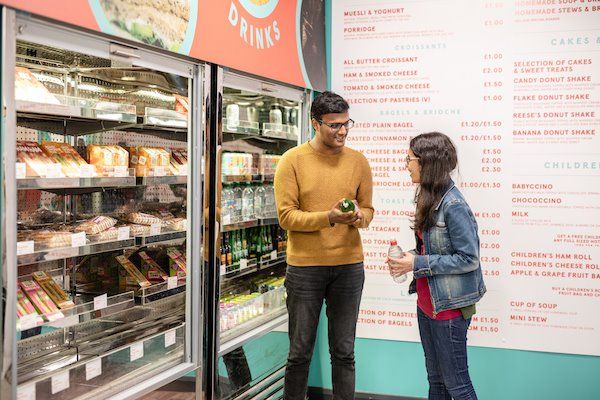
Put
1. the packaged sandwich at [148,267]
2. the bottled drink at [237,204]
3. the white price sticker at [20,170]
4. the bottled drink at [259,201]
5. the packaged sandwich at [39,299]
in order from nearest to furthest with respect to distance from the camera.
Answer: the white price sticker at [20,170] < the packaged sandwich at [39,299] < the packaged sandwich at [148,267] < the bottled drink at [237,204] < the bottled drink at [259,201]

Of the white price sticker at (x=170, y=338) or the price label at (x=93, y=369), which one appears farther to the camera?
the white price sticker at (x=170, y=338)

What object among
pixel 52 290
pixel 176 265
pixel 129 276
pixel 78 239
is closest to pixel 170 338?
pixel 129 276

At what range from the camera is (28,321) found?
7.66 feet

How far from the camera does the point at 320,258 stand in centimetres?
336

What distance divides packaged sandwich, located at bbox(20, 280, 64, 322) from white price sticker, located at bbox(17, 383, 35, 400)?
29 centimetres

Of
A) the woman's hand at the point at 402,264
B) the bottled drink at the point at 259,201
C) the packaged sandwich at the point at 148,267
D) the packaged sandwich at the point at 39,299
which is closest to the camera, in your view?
the packaged sandwich at the point at 39,299

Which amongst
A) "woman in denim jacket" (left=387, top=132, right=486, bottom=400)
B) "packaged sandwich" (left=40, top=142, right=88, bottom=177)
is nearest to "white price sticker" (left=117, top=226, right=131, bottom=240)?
"packaged sandwich" (left=40, top=142, right=88, bottom=177)

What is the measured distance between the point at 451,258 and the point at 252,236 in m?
1.74

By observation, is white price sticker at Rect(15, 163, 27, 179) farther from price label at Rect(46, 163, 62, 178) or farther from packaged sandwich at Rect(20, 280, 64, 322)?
packaged sandwich at Rect(20, 280, 64, 322)

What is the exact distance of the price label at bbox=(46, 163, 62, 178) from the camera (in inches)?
99.2

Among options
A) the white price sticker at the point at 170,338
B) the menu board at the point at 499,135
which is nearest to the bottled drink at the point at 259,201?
the menu board at the point at 499,135

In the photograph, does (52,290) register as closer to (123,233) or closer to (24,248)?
(123,233)

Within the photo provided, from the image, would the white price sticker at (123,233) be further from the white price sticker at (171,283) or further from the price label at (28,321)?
the price label at (28,321)

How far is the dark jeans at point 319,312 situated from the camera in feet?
11.1
